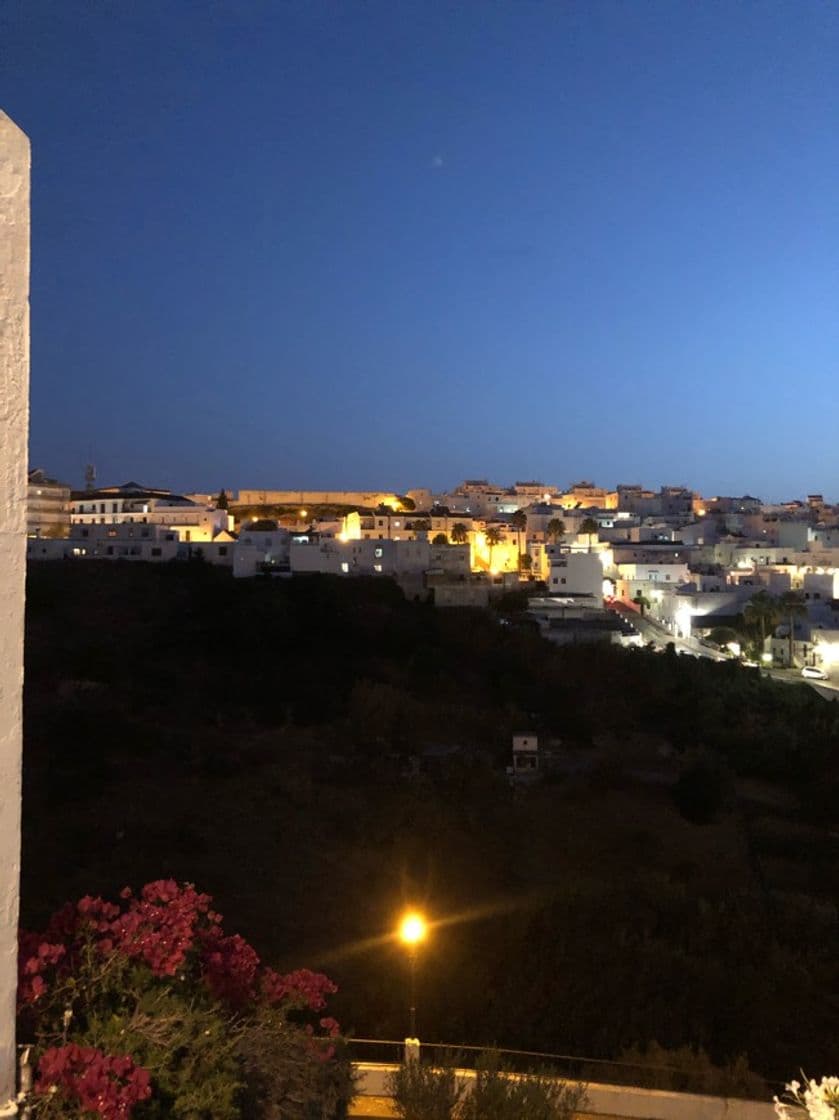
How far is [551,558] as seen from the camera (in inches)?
1487

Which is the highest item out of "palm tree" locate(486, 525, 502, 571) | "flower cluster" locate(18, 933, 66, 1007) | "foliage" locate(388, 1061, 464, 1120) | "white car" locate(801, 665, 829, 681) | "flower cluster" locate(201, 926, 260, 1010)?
"palm tree" locate(486, 525, 502, 571)

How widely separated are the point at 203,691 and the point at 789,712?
1521cm

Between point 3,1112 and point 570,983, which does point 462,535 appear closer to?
point 570,983

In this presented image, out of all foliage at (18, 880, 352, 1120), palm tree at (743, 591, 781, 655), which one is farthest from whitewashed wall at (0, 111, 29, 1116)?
palm tree at (743, 591, 781, 655)

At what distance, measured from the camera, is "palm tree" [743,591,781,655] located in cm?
3108

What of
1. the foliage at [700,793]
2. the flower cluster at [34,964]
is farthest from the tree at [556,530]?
the flower cluster at [34,964]

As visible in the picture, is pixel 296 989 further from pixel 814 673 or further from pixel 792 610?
pixel 792 610

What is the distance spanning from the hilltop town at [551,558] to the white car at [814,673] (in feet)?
0.43

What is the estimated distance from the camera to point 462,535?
148 ft

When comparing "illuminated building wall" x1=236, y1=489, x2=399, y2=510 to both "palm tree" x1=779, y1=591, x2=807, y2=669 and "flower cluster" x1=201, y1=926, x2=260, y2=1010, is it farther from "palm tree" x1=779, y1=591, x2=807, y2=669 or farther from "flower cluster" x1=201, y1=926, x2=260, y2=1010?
"flower cluster" x1=201, y1=926, x2=260, y2=1010

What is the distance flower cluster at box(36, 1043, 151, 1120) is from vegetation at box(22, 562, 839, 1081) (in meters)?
4.09

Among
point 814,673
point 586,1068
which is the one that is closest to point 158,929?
point 586,1068

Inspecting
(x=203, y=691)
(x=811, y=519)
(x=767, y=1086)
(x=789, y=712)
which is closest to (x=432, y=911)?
(x=767, y=1086)

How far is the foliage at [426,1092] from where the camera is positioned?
14.9 feet
